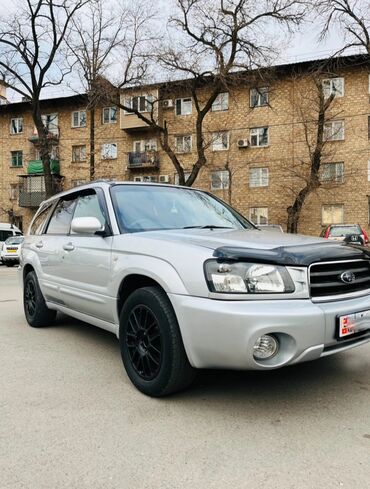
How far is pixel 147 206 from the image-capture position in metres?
4.09

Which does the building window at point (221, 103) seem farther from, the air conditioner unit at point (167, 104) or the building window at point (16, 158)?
the building window at point (16, 158)

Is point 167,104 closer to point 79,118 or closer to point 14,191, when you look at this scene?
point 79,118

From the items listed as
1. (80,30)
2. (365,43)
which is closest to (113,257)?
(365,43)

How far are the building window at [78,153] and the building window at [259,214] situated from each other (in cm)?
1443

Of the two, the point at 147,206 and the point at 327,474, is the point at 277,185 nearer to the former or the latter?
the point at 147,206

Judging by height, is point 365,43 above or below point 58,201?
above

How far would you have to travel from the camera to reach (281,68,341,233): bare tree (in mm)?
24812

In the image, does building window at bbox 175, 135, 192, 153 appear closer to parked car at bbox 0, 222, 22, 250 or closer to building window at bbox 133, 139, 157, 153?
building window at bbox 133, 139, 157, 153

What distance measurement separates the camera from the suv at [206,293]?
8.89ft

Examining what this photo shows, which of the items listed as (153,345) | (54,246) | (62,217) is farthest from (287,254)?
(62,217)

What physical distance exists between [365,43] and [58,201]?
21.1 m

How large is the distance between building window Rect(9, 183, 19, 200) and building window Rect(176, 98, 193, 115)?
15.4 meters

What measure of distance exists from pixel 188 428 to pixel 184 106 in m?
30.8

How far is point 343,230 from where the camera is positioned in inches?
672
